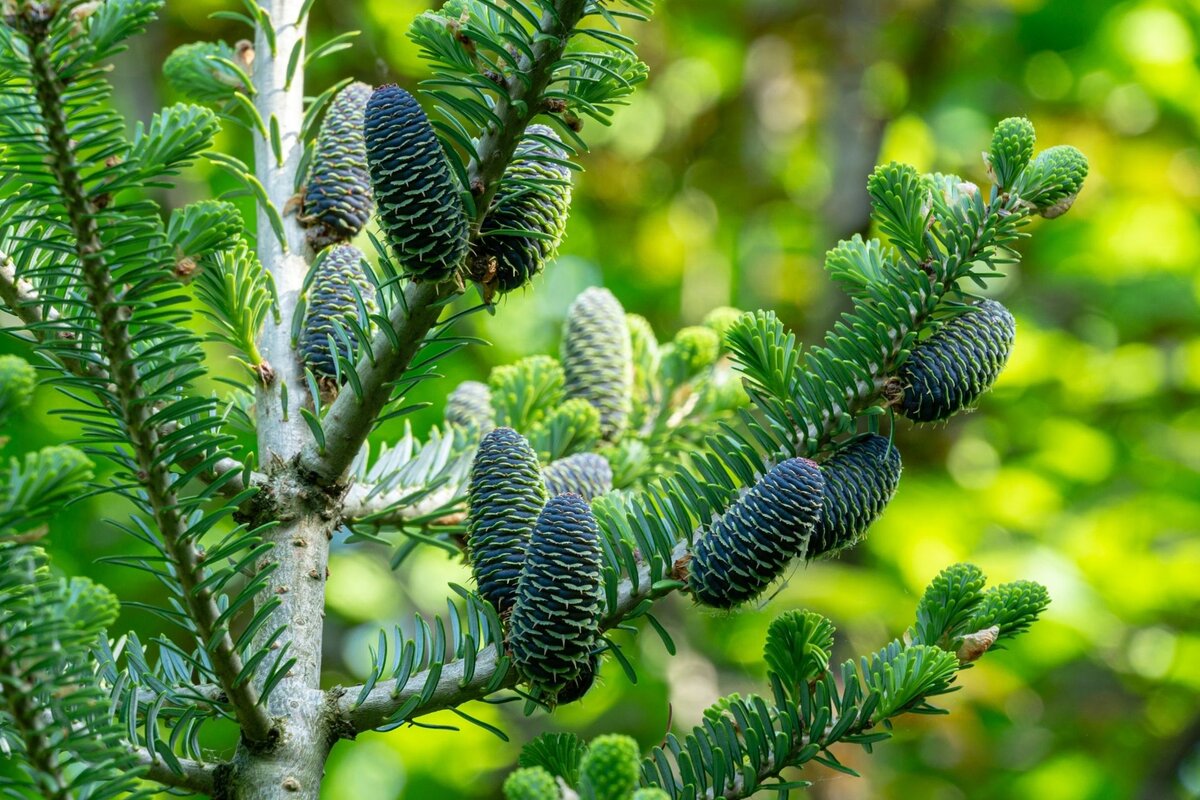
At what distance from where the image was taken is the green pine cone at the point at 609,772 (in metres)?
0.55

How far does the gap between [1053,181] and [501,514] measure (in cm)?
53

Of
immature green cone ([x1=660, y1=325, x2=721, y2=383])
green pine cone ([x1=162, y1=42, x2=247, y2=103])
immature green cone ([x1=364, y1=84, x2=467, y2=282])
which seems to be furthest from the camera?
immature green cone ([x1=660, y1=325, x2=721, y2=383])

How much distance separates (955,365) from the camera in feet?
2.67

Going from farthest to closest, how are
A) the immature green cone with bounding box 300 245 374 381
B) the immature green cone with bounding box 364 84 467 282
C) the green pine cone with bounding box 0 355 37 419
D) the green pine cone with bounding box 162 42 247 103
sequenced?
the green pine cone with bounding box 162 42 247 103 → the immature green cone with bounding box 300 245 374 381 → the immature green cone with bounding box 364 84 467 282 → the green pine cone with bounding box 0 355 37 419

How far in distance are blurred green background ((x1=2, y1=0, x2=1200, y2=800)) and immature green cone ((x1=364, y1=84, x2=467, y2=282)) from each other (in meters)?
2.43

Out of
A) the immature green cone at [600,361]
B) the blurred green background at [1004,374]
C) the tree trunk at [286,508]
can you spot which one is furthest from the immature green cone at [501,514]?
the blurred green background at [1004,374]

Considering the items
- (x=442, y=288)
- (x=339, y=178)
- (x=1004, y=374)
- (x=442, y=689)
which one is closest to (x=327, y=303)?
(x=339, y=178)

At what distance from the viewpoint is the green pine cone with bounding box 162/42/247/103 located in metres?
1.17

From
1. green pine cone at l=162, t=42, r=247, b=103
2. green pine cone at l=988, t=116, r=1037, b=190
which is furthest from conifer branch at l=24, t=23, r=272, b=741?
green pine cone at l=988, t=116, r=1037, b=190

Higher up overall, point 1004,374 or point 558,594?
point 558,594

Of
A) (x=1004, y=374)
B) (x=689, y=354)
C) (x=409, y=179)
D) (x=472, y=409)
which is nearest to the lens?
(x=409, y=179)

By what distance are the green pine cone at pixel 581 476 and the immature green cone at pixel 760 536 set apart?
29 cm

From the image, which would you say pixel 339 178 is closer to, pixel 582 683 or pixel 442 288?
pixel 442 288

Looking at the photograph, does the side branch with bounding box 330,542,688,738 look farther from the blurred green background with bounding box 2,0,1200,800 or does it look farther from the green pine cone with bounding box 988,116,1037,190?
the blurred green background with bounding box 2,0,1200,800
